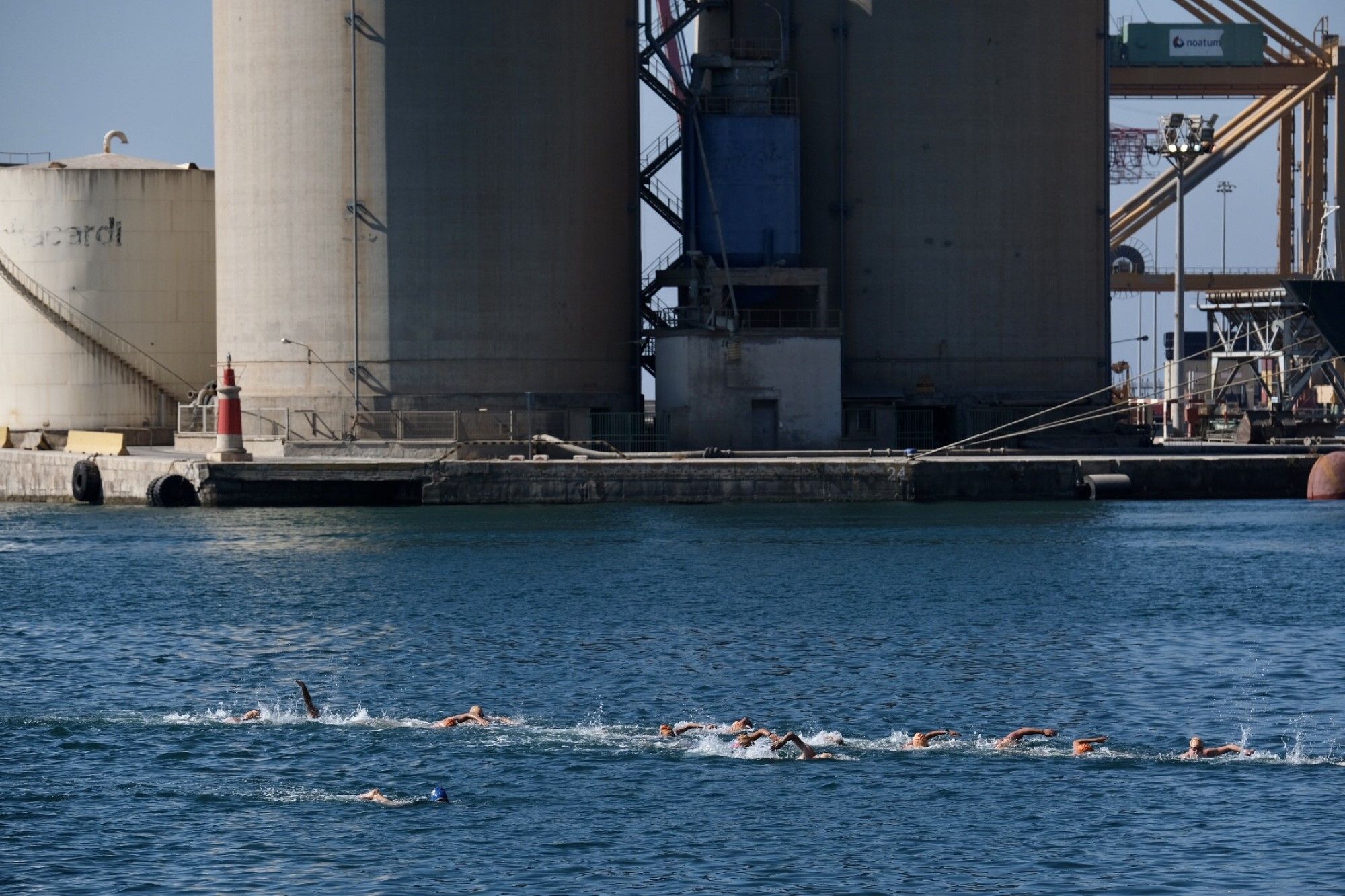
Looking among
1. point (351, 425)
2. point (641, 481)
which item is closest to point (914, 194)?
point (641, 481)

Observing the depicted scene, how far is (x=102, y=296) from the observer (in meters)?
80.4

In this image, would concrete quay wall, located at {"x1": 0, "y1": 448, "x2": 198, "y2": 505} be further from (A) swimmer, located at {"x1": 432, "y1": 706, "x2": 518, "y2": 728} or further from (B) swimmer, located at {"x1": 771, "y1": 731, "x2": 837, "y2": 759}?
(B) swimmer, located at {"x1": 771, "y1": 731, "x2": 837, "y2": 759}

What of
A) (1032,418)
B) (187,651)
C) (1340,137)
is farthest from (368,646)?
(1340,137)

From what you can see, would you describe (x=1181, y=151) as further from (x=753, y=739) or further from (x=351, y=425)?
(x=753, y=739)

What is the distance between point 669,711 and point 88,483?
1712 inches

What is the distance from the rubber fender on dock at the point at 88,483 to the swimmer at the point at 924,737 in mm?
46519

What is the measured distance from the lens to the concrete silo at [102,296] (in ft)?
263

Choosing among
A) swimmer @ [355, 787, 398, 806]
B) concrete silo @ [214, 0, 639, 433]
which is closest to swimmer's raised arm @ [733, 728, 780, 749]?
swimmer @ [355, 787, 398, 806]

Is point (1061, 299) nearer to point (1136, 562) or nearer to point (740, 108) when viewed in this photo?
point (740, 108)

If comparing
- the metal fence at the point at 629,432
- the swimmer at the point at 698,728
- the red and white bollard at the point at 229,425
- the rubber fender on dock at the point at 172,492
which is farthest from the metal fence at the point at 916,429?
the swimmer at the point at 698,728

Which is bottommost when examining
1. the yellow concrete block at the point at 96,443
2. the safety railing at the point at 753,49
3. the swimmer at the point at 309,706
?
the swimmer at the point at 309,706

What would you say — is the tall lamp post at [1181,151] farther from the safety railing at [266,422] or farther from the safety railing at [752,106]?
the safety railing at [266,422]

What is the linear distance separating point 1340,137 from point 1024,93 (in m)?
26.7

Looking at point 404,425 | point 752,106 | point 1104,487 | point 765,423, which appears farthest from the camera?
point 752,106
